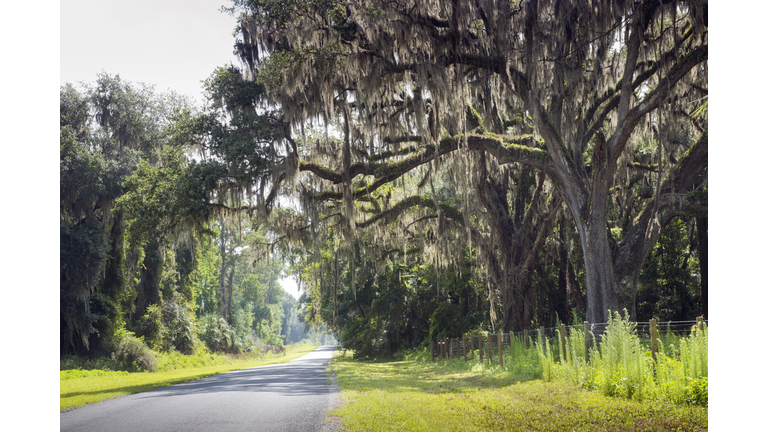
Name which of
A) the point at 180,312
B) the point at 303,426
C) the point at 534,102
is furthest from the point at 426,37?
the point at 180,312

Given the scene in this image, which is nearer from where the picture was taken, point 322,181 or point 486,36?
point 486,36

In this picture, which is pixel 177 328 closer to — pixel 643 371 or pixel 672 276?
pixel 672 276

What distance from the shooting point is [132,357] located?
74.9ft

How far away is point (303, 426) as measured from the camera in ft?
20.9

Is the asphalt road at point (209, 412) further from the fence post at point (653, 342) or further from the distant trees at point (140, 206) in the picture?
the distant trees at point (140, 206)

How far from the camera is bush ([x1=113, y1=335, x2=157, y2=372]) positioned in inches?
886

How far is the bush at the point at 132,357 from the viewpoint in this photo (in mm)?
22516

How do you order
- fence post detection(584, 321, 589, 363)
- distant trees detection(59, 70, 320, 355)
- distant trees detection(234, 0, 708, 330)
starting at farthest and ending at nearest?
distant trees detection(59, 70, 320, 355) → distant trees detection(234, 0, 708, 330) → fence post detection(584, 321, 589, 363)

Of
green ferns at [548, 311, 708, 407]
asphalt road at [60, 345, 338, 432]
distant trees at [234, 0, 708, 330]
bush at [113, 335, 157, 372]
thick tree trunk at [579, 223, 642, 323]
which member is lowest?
bush at [113, 335, 157, 372]

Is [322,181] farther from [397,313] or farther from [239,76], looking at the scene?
[397,313]

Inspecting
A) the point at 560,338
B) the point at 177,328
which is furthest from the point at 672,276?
the point at 177,328

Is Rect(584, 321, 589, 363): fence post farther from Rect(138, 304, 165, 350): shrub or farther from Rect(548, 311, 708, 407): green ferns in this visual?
Rect(138, 304, 165, 350): shrub

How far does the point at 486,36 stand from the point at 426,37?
1704 mm

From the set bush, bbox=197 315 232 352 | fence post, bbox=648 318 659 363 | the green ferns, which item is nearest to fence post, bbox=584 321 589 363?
the green ferns
